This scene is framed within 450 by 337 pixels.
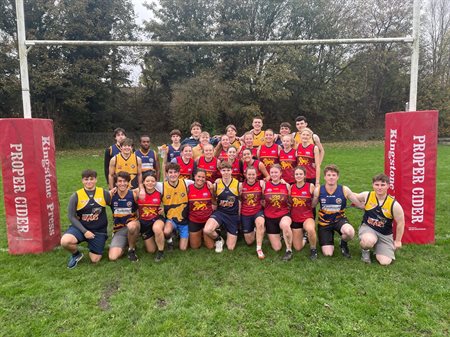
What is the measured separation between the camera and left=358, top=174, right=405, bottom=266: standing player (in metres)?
4.26

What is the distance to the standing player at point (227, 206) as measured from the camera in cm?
491

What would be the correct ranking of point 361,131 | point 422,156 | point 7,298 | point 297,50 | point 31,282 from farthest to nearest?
1. point 361,131
2. point 297,50
3. point 422,156
4. point 31,282
5. point 7,298

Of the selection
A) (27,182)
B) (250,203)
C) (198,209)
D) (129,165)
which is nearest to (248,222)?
(250,203)

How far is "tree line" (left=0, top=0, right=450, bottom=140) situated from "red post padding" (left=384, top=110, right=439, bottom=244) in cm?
1839

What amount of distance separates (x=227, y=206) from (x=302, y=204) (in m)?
1.09

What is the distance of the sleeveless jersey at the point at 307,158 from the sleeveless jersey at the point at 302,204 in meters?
0.78

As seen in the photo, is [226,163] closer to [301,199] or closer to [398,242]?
[301,199]

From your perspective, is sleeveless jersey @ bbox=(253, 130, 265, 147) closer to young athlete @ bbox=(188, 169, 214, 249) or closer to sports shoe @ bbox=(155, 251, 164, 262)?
young athlete @ bbox=(188, 169, 214, 249)

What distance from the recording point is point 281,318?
10.3ft

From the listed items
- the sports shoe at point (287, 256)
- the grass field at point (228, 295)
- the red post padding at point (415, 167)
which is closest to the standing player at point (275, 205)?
the sports shoe at point (287, 256)

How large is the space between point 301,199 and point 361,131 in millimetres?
27307

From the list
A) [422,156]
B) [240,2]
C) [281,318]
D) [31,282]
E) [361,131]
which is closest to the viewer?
[281,318]

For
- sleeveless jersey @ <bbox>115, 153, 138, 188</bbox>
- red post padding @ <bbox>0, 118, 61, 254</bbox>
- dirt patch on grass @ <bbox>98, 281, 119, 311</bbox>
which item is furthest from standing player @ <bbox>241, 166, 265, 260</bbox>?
red post padding @ <bbox>0, 118, 61, 254</bbox>

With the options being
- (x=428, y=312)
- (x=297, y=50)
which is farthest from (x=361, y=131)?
(x=428, y=312)
